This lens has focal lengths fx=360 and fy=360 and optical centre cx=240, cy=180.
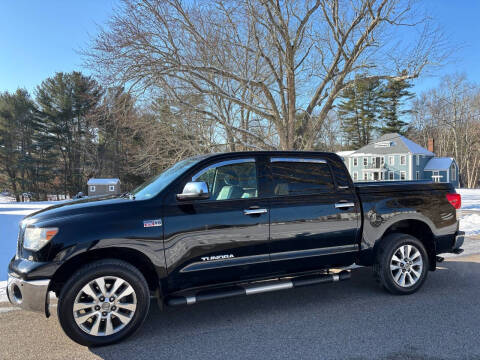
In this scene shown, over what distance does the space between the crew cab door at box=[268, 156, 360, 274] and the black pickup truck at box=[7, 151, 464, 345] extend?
0.04 feet

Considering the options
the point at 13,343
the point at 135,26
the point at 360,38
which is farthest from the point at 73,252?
the point at 360,38

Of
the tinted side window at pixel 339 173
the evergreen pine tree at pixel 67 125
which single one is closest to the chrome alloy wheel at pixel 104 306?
the tinted side window at pixel 339 173

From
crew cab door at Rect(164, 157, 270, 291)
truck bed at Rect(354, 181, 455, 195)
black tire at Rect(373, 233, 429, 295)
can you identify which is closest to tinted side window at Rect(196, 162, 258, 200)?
crew cab door at Rect(164, 157, 270, 291)

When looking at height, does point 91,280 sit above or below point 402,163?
below

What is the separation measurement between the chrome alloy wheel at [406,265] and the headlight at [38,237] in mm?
4093

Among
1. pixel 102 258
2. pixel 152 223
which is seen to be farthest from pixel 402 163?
pixel 102 258

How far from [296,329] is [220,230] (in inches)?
51.8

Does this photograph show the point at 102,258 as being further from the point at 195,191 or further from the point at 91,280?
the point at 195,191

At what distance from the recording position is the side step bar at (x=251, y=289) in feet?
12.4

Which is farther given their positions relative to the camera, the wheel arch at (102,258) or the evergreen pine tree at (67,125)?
the evergreen pine tree at (67,125)

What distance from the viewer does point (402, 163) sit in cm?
4675

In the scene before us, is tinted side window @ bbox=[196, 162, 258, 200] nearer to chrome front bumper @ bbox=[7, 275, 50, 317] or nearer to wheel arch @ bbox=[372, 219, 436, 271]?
chrome front bumper @ bbox=[7, 275, 50, 317]

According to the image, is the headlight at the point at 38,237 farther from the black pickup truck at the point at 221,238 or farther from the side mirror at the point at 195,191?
the side mirror at the point at 195,191

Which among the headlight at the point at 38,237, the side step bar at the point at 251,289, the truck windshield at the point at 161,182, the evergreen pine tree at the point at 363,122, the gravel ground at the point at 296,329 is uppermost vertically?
the evergreen pine tree at the point at 363,122
